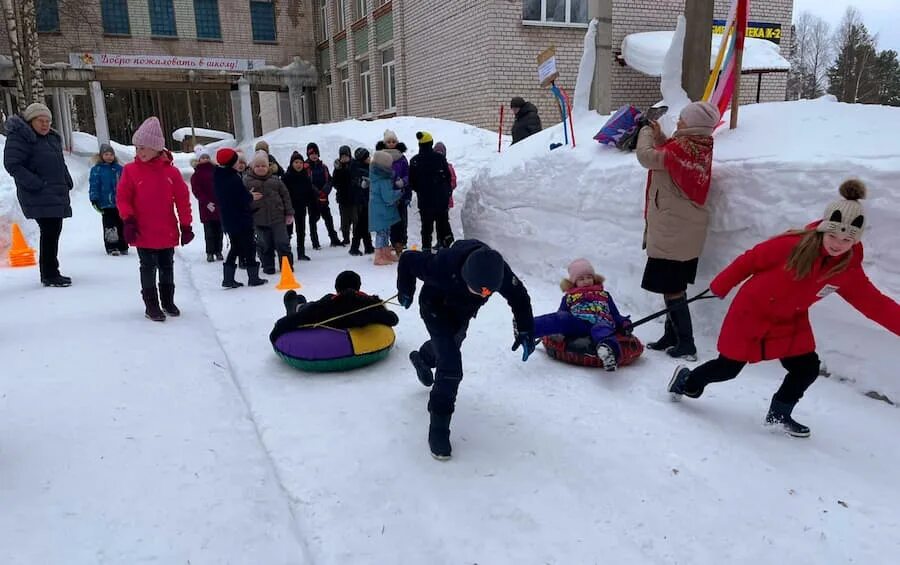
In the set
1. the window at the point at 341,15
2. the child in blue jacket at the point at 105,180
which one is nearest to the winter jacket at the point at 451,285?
the child in blue jacket at the point at 105,180

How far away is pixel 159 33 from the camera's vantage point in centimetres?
2253

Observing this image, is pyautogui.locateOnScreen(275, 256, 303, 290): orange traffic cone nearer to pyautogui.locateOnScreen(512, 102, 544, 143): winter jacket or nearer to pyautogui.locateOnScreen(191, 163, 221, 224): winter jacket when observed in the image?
pyautogui.locateOnScreen(191, 163, 221, 224): winter jacket

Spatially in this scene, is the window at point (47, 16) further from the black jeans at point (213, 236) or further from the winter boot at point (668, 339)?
the winter boot at point (668, 339)

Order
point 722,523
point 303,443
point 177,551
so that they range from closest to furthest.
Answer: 1. point 177,551
2. point 722,523
3. point 303,443

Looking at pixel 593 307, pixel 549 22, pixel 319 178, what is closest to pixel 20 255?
pixel 319 178

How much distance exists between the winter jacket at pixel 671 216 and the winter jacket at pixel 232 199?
15.3 ft

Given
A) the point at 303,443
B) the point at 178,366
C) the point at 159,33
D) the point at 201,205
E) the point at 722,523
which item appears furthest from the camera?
the point at 159,33

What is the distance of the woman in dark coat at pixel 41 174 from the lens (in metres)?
6.16

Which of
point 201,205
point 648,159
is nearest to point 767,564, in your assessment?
point 648,159

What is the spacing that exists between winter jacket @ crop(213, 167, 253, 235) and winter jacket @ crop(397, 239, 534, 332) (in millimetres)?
4290

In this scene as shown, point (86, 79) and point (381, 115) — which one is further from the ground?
point (86, 79)

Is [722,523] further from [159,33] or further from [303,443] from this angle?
[159,33]

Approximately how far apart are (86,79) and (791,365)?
23872mm

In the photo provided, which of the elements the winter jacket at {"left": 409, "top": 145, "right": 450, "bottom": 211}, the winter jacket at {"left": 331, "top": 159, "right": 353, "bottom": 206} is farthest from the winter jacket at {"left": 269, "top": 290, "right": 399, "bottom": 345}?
the winter jacket at {"left": 331, "top": 159, "right": 353, "bottom": 206}
